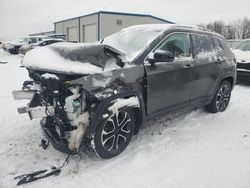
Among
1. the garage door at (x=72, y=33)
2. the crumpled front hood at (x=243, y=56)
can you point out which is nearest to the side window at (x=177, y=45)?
the crumpled front hood at (x=243, y=56)

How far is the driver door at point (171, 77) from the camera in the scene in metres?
3.89

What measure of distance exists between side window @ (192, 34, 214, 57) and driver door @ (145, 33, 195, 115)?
22cm

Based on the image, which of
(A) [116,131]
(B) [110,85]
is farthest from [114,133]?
(B) [110,85]

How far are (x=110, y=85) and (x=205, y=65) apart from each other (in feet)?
7.83

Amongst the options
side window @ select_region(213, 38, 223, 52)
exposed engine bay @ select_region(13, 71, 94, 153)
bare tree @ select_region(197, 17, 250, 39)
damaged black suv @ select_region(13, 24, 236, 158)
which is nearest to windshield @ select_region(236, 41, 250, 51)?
side window @ select_region(213, 38, 223, 52)

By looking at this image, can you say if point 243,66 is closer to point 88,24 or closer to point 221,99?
point 221,99

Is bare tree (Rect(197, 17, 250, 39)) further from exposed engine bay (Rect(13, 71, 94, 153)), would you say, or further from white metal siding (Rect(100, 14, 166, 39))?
exposed engine bay (Rect(13, 71, 94, 153))

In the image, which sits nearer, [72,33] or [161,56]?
[161,56]

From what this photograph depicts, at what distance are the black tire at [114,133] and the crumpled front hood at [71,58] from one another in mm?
684

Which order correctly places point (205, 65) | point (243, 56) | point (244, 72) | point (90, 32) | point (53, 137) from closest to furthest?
point (53, 137), point (205, 65), point (244, 72), point (243, 56), point (90, 32)

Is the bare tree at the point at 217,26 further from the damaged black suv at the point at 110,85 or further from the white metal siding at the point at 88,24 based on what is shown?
the damaged black suv at the point at 110,85

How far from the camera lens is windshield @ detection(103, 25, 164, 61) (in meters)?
3.97

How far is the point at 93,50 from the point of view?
345cm

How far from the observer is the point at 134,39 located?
432 centimetres
